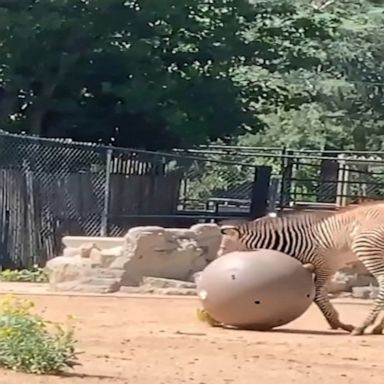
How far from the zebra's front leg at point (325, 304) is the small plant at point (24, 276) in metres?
5.91

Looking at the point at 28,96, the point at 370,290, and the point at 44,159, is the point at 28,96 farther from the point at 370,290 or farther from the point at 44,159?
the point at 370,290

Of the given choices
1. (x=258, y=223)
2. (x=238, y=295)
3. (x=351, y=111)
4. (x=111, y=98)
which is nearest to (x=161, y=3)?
(x=111, y=98)

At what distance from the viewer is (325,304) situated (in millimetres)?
14008

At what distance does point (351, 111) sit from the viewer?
36281mm

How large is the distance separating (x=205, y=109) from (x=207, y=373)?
49.1 ft

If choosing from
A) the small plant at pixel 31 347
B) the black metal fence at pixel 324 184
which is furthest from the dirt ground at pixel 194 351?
the black metal fence at pixel 324 184

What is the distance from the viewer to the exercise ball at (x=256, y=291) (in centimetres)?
1316

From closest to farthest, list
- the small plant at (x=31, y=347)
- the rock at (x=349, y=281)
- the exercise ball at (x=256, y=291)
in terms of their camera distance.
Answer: the small plant at (x=31, y=347)
the exercise ball at (x=256, y=291)
the rock at (x=349, y=281)

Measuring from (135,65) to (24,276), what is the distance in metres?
5.78

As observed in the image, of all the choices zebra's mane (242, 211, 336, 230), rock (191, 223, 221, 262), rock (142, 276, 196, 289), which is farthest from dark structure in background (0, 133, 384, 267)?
zebra's mane (242, 211, 336, 230)

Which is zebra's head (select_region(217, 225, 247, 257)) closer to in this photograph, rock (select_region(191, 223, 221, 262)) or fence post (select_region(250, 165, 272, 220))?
rock (select_region(191, 223, 221, 262))

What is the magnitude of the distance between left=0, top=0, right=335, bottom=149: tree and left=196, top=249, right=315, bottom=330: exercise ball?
399 inches

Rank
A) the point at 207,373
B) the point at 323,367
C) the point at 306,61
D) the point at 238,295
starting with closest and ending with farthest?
the point at 207,373 < the point at 323,367 < the point at 238,295 < the point at 306,61

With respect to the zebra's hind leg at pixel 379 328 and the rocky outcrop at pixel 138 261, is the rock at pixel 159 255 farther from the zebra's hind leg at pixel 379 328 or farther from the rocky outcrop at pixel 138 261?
the zebra's hind leg at pixel 379 328
